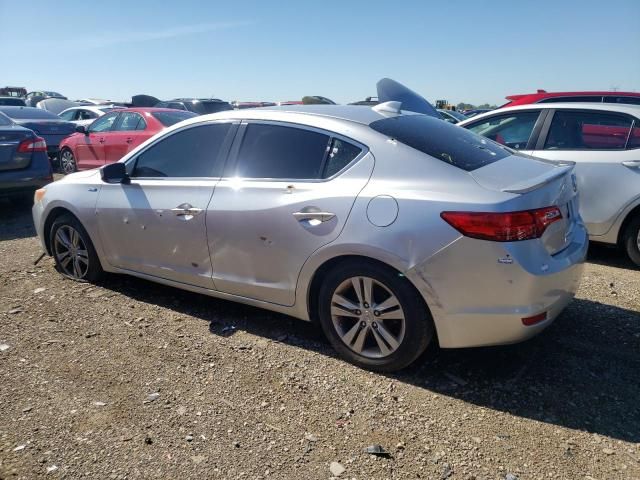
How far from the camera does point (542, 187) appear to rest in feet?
9.45

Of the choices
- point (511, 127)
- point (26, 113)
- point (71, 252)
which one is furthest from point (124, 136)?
point (511, 127)

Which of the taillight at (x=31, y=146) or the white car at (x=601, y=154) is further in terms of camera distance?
the taillight at (x=31, y=146)

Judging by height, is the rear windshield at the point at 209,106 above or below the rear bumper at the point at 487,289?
above

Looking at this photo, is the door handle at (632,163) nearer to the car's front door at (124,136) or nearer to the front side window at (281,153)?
the front side window at (281,153)

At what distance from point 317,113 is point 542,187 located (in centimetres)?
152

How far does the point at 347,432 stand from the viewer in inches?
105

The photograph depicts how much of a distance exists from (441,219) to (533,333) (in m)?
0.84

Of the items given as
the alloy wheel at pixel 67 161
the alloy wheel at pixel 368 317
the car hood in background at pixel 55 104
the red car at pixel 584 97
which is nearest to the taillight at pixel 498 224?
the alloy wheel at pixel 368 317

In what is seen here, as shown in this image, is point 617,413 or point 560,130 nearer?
point 617,413

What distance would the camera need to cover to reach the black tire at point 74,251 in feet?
14.9

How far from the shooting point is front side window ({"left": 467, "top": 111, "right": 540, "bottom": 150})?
5.67 meters

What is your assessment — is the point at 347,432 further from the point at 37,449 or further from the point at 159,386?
the point at 37,449

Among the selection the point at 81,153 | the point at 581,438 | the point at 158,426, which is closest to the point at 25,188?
the point at 81,153

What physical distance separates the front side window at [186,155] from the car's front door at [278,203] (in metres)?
0.18
